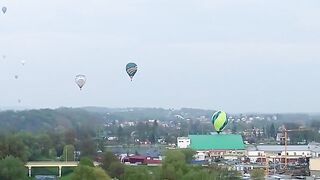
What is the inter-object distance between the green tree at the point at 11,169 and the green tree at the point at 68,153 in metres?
9.36

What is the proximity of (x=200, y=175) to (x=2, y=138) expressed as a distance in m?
14.0

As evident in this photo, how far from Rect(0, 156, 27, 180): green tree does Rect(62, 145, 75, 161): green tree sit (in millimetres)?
9365

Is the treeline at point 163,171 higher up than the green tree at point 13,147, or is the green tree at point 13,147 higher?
the green tree at point 13,147

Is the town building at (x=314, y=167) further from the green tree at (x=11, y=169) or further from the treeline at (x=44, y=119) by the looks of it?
the treeline at (x=44, y=119)

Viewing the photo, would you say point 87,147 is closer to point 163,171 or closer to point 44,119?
point 163,171

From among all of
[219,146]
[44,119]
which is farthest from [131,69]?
[44,119]

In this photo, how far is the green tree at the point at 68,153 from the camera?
36.2 m

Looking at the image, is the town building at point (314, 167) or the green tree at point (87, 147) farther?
the green tree at point (87, 147)

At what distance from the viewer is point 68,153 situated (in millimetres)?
36562

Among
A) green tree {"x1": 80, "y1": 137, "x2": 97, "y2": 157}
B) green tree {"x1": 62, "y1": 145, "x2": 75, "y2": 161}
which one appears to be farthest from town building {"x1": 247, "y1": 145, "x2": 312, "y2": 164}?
green tree {"x1": 62, "y1": 145, "x2": 75, "y2": 161}

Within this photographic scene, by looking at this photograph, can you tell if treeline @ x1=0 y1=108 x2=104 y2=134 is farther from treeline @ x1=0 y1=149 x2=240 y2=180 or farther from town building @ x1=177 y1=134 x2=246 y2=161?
treeline @ x1=0 y1=149 x2=240 y2=180

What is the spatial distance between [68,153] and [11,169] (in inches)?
413

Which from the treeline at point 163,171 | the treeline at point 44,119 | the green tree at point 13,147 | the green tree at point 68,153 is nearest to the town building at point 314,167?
the treeline at point 163,171

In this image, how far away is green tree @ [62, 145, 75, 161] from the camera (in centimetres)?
3623
